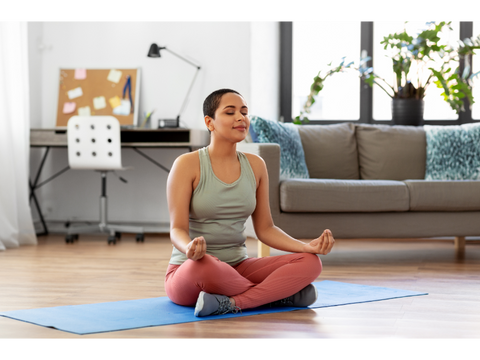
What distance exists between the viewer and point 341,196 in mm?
3102

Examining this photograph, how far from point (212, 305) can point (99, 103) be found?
3.24 m

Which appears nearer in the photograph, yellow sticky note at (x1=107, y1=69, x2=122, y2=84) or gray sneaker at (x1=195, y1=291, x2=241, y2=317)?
gray sneaker at (x1=195, y1=291, x2=241, y2=317)

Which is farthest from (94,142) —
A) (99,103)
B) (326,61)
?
(326,61)

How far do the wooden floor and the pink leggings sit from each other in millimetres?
79

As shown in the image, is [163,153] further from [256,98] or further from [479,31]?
[479,31]

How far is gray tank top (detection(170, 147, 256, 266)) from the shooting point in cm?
206

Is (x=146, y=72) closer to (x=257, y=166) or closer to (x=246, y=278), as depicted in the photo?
(x=257, y=166)

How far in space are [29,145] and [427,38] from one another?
2.83m

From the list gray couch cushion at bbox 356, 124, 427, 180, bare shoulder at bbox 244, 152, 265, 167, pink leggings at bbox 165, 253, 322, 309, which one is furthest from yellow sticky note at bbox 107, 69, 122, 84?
pink leggings at bbox 165, 253, 322, 309

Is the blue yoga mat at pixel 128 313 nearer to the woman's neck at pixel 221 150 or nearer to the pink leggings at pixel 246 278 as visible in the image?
the pink leggings at pixel 246 278

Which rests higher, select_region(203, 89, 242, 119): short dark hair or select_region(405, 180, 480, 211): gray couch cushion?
select_region(203, 89, 242, 119): short dark hair

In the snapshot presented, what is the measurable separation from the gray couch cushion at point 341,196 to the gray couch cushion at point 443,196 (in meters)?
0.05

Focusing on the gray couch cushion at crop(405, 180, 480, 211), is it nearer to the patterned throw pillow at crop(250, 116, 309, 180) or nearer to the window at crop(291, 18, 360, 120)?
the patterned throw pillow at crop(250, 116, 309, 180)
